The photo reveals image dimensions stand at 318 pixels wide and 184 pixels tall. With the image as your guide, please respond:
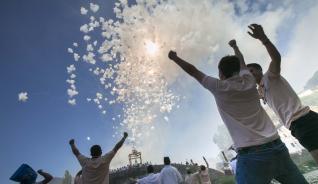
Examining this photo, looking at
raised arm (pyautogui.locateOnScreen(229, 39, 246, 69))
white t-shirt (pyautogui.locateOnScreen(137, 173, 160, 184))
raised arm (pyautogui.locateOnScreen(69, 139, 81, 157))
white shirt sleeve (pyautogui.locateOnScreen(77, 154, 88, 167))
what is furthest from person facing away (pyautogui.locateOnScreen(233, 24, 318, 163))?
white t-shirt (pyautogui.locateOnScreen(137, 173, 160, 184))

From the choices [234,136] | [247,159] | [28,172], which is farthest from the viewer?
[28,172]

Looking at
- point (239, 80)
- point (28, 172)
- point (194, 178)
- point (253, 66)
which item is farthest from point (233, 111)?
point (194, 178)

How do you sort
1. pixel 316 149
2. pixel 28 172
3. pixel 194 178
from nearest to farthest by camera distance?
pixel 316 149 → pixel 28 172 → pixel 194 178

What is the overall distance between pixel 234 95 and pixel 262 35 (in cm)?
113

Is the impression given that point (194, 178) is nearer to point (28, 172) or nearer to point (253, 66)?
point (28, 172)

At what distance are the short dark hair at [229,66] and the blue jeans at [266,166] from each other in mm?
1091

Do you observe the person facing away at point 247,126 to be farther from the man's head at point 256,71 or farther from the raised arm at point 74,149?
the raised arm at point 74,149

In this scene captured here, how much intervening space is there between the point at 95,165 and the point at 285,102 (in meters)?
4.40

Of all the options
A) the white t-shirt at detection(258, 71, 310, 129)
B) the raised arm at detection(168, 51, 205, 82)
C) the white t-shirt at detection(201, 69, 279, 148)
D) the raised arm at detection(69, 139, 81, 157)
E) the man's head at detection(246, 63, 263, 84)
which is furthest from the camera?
the raised arm at detection(69, 139, 81, 157)

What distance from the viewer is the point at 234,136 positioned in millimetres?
3316

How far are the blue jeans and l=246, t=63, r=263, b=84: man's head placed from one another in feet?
4.68

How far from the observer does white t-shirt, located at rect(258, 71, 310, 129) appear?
3.97 meters

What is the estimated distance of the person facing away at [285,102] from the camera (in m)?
3.80

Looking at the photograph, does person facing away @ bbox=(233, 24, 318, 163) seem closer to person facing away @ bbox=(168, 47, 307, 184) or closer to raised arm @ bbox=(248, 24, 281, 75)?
raised arm @ bbox=(248, 24, 281, 75)
